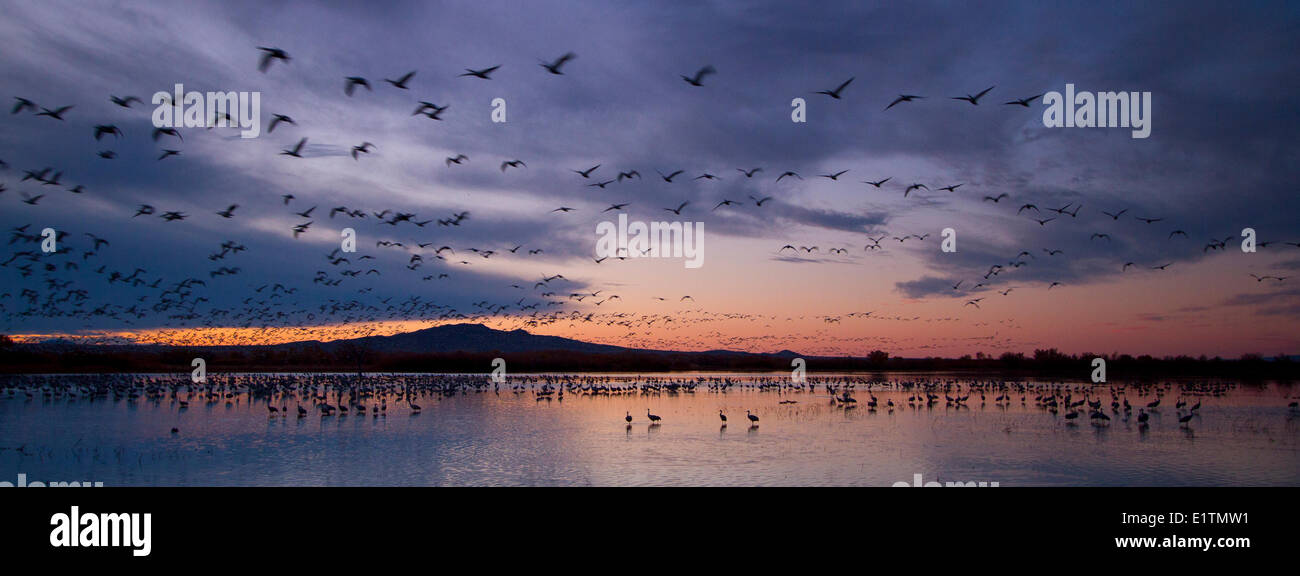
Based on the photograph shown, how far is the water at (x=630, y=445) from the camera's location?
1391 centimetres

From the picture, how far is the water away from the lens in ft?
45.6

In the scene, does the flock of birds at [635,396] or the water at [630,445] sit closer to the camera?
the water at [630,445]

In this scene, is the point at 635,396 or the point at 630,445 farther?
the point at 635,396

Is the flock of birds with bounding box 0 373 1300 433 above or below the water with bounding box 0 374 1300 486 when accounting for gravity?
below

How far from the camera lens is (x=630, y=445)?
704 inches

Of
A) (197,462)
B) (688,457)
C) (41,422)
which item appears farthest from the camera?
(41,422)

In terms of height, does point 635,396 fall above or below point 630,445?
below

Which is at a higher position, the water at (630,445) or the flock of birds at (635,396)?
the water at (630,445)

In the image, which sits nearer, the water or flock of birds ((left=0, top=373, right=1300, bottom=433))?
the water
